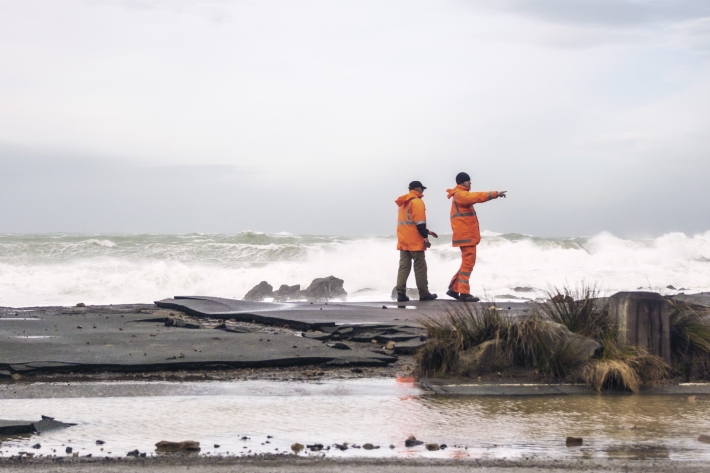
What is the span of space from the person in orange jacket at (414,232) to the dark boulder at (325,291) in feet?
15.0

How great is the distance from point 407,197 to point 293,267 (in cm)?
1336

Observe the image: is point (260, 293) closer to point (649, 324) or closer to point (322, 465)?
point (649, 324)

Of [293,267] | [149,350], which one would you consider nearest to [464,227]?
[149,350]

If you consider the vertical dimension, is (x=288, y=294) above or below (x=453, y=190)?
below

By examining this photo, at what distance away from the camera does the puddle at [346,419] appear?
15.3ft

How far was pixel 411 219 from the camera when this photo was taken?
1443cm

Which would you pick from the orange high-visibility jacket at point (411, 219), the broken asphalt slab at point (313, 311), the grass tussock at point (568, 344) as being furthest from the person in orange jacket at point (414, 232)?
the grass tussock at point (568, 344)

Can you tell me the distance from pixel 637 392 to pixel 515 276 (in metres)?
16.9

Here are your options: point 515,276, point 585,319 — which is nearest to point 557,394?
point 585,319

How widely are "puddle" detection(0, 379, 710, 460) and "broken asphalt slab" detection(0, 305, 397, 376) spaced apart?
689mm

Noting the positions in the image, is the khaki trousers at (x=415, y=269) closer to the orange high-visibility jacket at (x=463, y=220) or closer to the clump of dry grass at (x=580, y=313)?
the orange high-visibility jacket at (x=463, y=220)

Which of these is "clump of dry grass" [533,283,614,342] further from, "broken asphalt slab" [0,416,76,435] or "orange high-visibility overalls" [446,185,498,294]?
"orange high-visibility overalls" [446,185,498,294]

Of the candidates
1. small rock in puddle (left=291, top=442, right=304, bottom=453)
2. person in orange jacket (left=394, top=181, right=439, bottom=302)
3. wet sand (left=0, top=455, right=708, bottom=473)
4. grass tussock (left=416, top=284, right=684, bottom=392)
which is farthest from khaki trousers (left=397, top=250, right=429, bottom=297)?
wet sand (left=0, top=455, right=708, bottom=473)

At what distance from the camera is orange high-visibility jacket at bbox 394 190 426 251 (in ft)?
47.1
